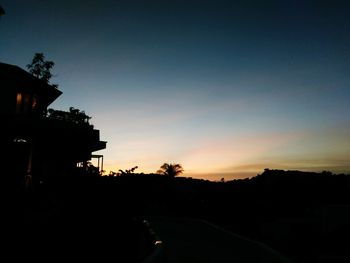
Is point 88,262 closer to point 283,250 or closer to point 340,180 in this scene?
point 283,250

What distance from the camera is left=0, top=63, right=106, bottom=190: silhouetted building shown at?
Result: 17.6 m

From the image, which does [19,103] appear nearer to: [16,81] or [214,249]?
[16,81]

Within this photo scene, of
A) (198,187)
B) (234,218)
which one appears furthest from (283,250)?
(198,187)

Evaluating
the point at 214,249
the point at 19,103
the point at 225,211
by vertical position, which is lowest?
the point at 214,249

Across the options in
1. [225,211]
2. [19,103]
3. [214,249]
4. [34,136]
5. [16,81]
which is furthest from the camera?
[225,211]

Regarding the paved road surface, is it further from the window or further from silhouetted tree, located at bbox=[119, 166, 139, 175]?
the window

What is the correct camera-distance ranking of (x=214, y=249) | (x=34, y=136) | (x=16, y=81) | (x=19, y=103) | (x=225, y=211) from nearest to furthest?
(x=214, y=249) → (x=34, y=136) → (x=16, y=81) → (x=19, y=103) → (x=225, y=211)

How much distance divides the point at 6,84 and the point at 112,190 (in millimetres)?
14085

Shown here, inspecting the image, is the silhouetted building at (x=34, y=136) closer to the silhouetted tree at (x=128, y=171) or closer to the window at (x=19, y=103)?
the window at (x=19, y=103)

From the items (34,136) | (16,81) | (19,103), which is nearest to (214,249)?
(34,136)

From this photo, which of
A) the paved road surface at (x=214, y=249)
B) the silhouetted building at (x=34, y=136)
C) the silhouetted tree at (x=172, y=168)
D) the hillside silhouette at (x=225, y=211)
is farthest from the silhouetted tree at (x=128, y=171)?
the silhouetted tree at (x=172, y=168)

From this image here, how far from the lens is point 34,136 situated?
18422 mm

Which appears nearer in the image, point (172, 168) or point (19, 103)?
point (19, 103)

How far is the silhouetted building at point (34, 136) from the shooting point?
17609mm
